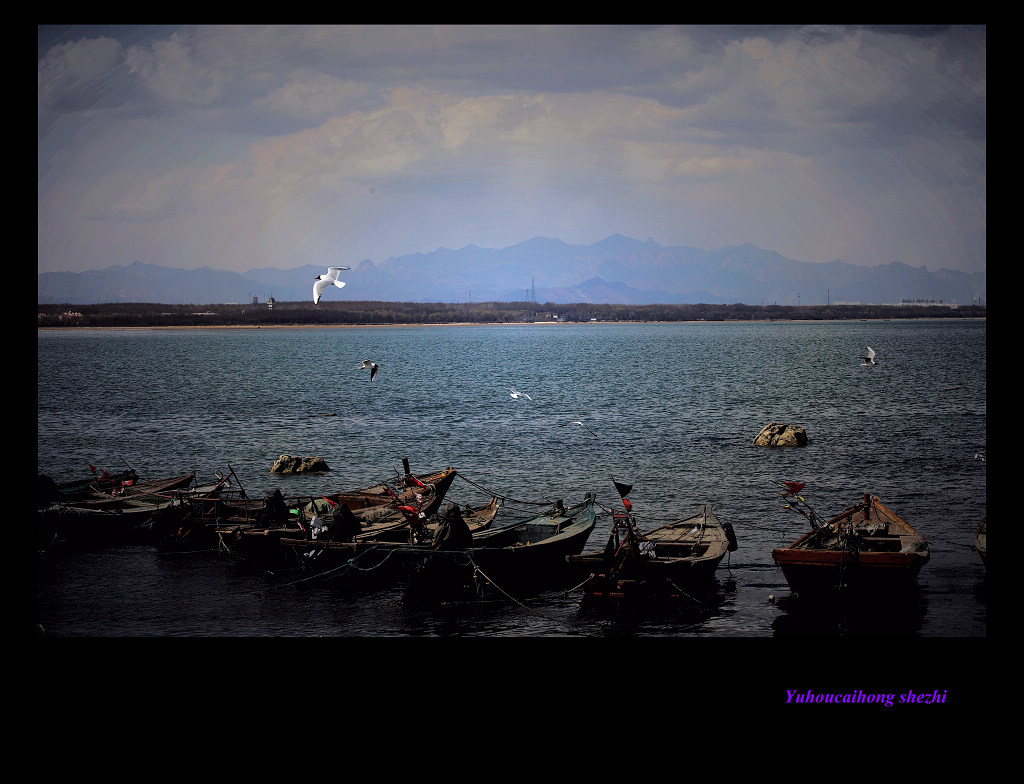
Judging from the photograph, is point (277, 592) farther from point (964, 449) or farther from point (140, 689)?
point (964, 449)

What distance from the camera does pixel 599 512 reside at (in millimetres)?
21094

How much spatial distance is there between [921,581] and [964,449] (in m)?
17.7

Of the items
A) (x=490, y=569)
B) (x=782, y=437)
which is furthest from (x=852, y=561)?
(x=782, y=437)

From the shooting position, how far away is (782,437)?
31859 millimetres

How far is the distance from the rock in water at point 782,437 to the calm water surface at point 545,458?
0.59 m

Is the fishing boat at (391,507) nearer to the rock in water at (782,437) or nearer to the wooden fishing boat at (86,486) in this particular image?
the wooden fishing boat at (86,486)

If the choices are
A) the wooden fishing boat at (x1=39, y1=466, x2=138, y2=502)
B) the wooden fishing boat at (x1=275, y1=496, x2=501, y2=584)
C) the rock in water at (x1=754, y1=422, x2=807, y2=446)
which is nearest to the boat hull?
the wooden fishing boat at (x1=275, y1=496, x2=501, y2=584)

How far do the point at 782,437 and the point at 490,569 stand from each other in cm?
2023

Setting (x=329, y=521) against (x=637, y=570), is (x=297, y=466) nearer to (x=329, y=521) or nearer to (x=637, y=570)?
(x=329, y=521)

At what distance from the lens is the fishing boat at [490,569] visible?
14.8 m

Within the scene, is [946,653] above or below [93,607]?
above

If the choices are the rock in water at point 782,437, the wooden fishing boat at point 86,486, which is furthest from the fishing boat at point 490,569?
the rock in water at point 782,437

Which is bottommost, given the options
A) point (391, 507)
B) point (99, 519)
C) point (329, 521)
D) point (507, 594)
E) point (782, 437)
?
point (507, 594)
